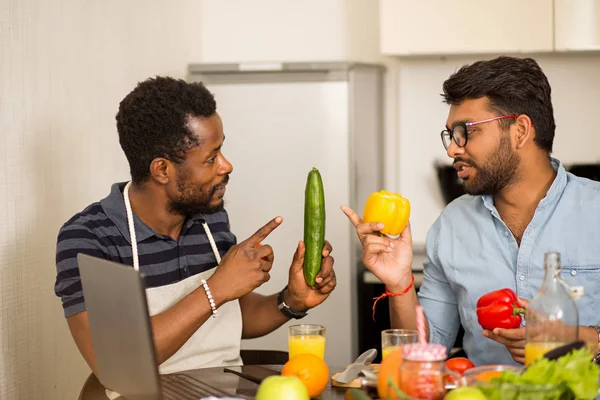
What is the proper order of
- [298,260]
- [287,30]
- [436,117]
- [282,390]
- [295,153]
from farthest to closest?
[287,30], [436,117], [295,153], [298,260], [282,390]

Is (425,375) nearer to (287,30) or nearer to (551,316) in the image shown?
(551,316)

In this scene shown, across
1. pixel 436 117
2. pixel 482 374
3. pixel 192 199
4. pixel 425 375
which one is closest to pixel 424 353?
pixel 425 375

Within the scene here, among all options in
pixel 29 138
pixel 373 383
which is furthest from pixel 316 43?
pixel 373 383

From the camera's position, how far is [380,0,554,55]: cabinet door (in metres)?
3.57

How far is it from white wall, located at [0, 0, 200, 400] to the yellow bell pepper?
1.08 meters

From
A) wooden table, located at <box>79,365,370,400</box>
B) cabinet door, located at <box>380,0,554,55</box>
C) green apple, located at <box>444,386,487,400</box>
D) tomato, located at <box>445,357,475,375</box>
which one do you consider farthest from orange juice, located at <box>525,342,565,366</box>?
cabinet door, located at <box>380,0,554,55</box>

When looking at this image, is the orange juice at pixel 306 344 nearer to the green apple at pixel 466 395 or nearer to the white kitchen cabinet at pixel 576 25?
the green apple at pixel 466 395

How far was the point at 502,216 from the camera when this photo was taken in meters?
2.27

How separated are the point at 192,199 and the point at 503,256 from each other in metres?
0.89

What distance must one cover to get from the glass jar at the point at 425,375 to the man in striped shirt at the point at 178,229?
0.80 metres

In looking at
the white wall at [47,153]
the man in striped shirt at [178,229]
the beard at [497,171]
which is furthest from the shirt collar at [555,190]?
the white wall at [47,153]

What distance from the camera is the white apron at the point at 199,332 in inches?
83.4

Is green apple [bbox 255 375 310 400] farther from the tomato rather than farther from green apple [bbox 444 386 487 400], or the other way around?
the tomato

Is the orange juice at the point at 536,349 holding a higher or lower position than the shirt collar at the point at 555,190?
lower
